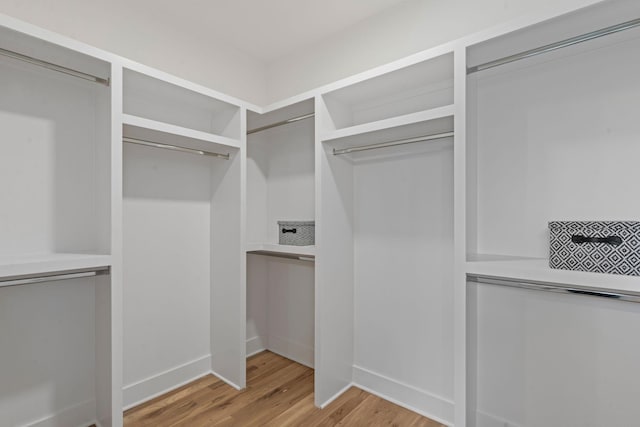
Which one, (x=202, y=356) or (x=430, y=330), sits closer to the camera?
(x=430, y=330)

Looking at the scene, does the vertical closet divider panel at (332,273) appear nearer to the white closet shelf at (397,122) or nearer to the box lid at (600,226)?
the white closet shelf at (397,122)

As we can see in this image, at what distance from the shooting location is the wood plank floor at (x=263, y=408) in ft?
6.15

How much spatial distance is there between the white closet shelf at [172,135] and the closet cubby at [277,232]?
0.39 metres

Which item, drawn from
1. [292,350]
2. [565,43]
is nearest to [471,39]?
[565,43]

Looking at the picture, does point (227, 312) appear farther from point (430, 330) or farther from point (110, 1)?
point (110, 1)

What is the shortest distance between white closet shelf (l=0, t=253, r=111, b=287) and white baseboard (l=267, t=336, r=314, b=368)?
64.0 inches

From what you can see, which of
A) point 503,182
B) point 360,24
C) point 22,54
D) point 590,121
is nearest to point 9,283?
Answer: point 22,54

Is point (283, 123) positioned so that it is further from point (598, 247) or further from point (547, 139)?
point (598, 247)

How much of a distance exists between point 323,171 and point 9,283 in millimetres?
1613

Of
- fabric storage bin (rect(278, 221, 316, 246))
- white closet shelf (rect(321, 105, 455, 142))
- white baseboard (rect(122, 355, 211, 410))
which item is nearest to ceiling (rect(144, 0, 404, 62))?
white closet shelf (rect(321, 105, 455, 142))

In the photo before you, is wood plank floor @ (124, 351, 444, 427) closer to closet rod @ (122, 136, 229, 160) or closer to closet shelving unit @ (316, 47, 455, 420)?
closet shelving unit @ (316, 47, 455, 420)

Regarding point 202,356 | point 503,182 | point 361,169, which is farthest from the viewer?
point 202,356

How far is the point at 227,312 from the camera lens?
2.30 metres

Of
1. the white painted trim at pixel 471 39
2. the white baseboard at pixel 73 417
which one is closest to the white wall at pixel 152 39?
the white painted trim at pixel 471 39
